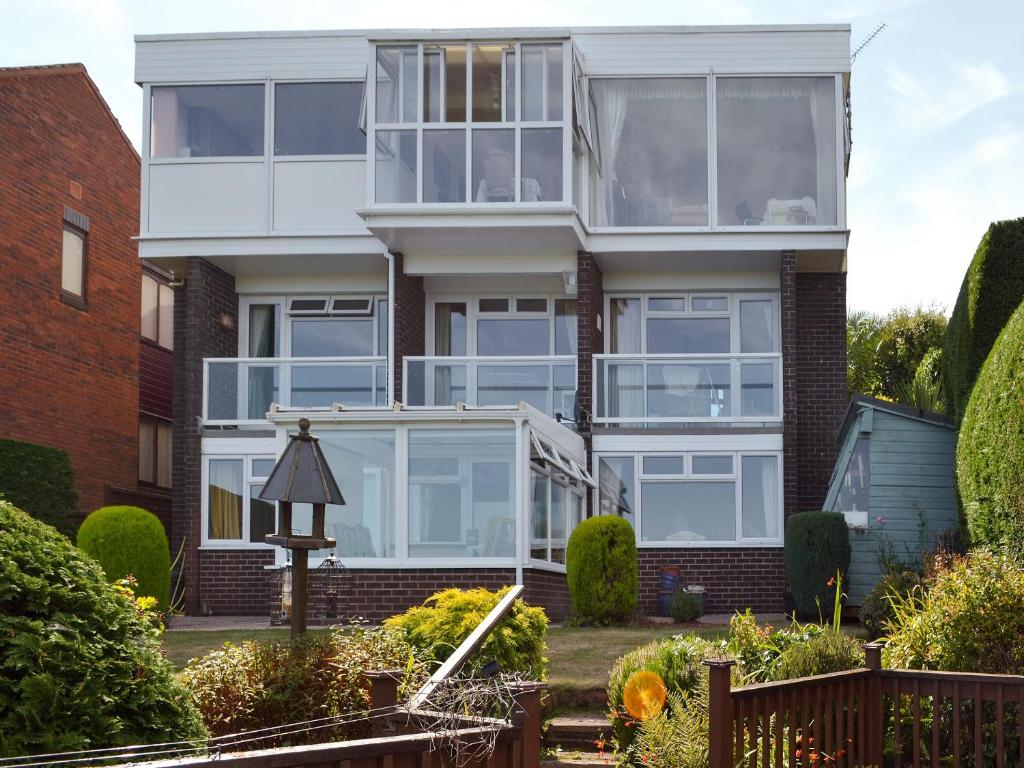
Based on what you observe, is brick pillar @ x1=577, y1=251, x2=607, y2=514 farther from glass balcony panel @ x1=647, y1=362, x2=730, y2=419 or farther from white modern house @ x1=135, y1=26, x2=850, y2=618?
glass balcony panel @ x1=647, y1=362, x2=730, y2=419

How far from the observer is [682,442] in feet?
66.5

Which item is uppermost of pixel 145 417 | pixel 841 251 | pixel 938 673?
pixel 841 251

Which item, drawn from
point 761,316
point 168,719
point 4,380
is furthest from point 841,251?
point 168,719

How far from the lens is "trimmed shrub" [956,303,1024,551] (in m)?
12.1

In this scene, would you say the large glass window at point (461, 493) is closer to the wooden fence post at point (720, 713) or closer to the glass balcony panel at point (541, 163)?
the glass balcony panel at point (541, 163)

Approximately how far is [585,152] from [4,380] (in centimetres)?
929

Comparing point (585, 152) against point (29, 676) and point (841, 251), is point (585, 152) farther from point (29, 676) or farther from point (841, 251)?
point (29, 676)

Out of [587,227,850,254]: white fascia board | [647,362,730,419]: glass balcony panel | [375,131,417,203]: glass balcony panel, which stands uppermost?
[375,131,417,203]: glass balcony panel

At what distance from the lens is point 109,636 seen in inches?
179

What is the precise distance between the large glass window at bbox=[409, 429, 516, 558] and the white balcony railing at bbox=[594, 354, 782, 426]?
11.4ft

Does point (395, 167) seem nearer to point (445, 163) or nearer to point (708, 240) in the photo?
point (445, 163)

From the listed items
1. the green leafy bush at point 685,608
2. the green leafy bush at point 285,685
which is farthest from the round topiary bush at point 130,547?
the green leafy bush at point 285,685

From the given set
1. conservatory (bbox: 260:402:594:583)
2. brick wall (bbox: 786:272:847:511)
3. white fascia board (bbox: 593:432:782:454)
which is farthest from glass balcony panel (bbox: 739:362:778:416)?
conservatory (bbox: 260:402:594:583)

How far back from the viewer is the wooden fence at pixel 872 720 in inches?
244
